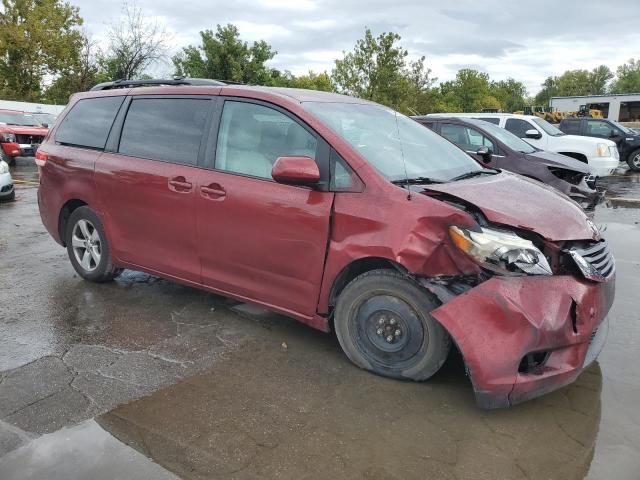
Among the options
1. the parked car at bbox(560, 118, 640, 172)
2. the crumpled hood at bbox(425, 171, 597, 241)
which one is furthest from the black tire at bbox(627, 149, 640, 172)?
the crumpled hood at bbox(425, 171, 597, 241)

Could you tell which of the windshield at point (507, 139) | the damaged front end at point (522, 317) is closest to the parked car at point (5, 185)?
the windshield at point (507, 139)

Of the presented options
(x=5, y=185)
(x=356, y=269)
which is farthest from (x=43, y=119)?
(x=356, y=269)

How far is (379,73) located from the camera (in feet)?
95.2

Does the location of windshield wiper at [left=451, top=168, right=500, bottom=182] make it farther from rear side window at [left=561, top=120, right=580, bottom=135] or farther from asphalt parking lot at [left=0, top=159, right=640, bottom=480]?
rear side window at [left=561, top=120, right=580, bottom=135]

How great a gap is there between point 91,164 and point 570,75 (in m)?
122

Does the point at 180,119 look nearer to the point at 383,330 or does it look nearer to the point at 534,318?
the point at 383,330

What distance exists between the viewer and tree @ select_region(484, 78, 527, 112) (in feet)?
294

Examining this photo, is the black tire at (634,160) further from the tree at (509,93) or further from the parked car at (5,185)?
the tree at (509,93)

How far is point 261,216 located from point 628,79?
115 m

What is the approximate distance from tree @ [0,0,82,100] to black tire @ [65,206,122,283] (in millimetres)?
34990

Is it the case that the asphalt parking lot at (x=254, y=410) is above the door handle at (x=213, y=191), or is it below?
below

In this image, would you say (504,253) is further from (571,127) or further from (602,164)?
(571,127)

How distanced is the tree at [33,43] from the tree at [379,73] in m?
18.8

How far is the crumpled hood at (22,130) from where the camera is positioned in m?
16.7
